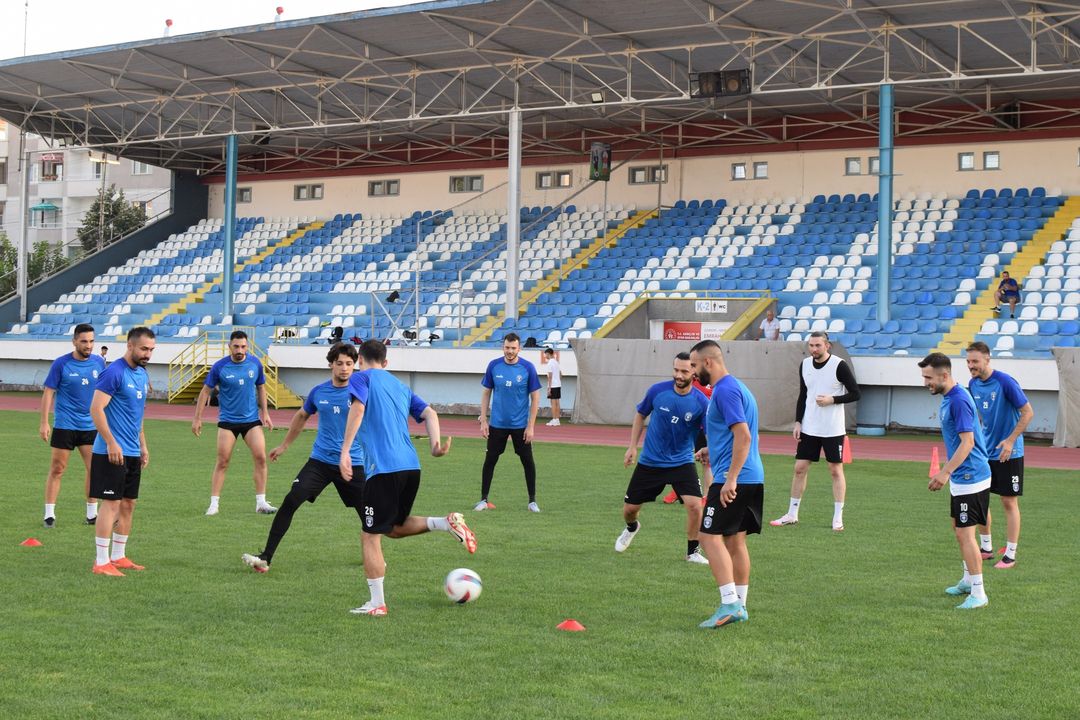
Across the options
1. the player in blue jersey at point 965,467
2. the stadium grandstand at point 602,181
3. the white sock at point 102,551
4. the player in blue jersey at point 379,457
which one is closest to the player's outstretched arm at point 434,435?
the player in blue jersey at point 379,457

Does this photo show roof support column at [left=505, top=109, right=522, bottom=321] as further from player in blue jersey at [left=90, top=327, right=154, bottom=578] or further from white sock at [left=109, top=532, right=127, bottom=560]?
white sock at [left=109, top=532, right=127, bottom=560]

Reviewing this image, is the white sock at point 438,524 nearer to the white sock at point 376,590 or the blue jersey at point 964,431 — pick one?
the white sock at point 376,590

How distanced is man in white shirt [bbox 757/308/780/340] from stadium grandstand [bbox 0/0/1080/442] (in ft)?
1.76

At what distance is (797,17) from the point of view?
92.1 feet

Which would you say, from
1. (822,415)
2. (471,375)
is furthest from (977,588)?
(471,375)

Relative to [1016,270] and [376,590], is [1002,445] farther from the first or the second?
[1016,270]

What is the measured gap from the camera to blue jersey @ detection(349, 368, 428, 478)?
8.30 metres

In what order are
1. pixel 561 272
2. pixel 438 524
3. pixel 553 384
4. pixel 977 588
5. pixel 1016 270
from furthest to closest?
pixel 561 272
pixel 1016 270
pixel 553 384
pixel 438 524
pixel 977 588

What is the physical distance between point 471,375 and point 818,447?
19281mm

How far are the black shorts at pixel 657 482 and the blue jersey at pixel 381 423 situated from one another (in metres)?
2.63

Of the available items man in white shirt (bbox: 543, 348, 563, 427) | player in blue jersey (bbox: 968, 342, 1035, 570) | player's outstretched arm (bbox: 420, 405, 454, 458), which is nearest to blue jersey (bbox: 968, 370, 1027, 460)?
player in blue jersey (bbox: 968, 342, 1035, 570)

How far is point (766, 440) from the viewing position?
83.5ft

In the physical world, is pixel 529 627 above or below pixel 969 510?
below

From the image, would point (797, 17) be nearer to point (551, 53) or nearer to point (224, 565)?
point (551, 53)
